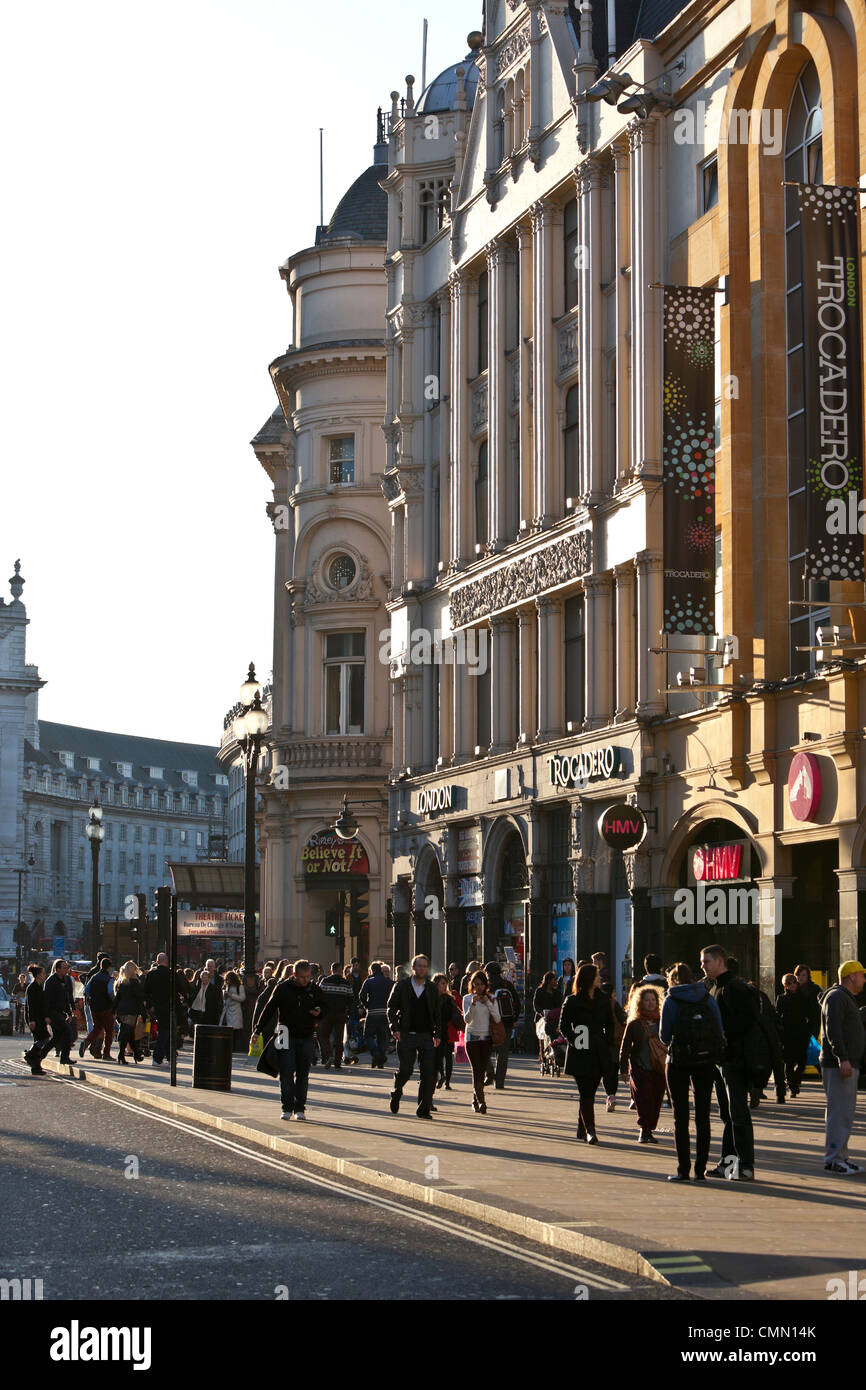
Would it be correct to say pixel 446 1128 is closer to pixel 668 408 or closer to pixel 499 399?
pixel 668 408

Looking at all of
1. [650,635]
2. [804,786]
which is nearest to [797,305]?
[650,635]

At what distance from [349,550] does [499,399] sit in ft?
45.2

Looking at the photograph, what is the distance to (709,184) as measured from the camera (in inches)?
1353

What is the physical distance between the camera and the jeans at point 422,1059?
22.7 metres

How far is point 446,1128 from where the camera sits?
21.4m

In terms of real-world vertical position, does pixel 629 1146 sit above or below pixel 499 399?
below

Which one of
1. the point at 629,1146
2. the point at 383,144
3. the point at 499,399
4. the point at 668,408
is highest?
the point at 383,144

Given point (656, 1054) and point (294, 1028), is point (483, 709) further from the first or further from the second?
point (656, 1054)

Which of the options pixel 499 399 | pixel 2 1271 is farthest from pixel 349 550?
pixel 2 1271

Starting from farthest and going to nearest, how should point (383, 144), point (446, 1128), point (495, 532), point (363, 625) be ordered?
point (383, 144)
point (363, 625)
point (495, 532)
point (446, 1128)

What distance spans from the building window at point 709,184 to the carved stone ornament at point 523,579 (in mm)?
6653

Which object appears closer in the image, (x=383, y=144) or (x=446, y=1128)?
(x=446, y=1128)

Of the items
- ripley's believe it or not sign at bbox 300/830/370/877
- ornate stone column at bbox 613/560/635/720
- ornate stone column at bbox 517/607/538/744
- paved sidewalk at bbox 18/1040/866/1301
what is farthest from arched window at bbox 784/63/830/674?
ripley's believe it or not sign at bbox 300/830/370/877

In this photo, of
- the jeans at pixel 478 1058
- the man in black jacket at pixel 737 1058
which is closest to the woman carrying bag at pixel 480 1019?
the jeans at pixel 478 1058
